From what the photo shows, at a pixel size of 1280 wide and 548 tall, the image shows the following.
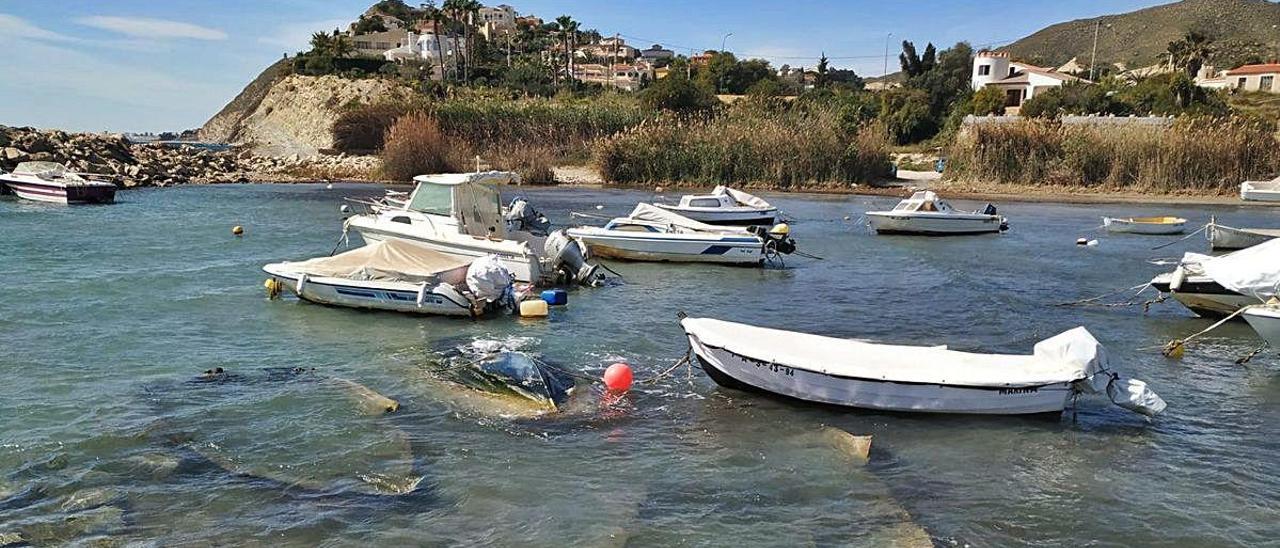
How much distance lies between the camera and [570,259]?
65.3 ft

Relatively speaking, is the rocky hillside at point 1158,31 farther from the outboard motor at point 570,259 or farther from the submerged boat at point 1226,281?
the outboard motor at point 570,259

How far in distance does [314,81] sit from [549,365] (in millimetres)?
86960

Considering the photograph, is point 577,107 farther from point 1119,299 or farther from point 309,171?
point 1119,299

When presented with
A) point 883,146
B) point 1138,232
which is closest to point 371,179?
point 883,146

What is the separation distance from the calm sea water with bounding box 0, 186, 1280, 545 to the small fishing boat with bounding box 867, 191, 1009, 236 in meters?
12.1

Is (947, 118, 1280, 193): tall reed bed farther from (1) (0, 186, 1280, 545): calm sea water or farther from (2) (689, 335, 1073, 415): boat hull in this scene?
(2) (689, 335, 1073, 415): boat hull

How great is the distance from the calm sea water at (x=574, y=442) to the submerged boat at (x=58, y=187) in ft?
72.2

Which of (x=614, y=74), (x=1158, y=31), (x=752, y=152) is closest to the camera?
(x=752, y=152)

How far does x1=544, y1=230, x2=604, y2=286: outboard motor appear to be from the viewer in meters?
19.8

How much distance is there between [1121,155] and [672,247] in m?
32.6

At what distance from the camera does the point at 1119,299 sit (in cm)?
1938

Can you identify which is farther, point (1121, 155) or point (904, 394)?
point (1121, 155)

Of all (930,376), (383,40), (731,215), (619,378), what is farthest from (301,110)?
(930,376)

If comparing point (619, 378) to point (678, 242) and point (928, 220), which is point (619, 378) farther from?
point (928, 220)
